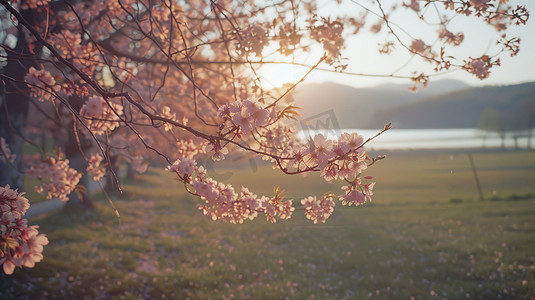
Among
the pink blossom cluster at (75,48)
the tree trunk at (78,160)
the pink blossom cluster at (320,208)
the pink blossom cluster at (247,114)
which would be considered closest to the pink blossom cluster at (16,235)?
the pink blossom cluster at (247,114)

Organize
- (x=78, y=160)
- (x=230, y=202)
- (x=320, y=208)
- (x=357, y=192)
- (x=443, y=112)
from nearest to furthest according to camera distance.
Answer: (x=357, y=192)
(x=230, y=202)
(x=320, y=208)
(x=78, y=160)
(x=443, y=112)

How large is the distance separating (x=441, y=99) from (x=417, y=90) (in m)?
163

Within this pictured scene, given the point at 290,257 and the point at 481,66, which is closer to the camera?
the point at 481,66

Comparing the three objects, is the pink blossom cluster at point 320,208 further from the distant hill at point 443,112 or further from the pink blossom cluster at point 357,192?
the distant hill at point 443,112

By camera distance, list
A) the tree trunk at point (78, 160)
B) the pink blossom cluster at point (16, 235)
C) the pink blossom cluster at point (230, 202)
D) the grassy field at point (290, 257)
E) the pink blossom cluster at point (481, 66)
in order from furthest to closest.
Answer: the tree trunk at point (78, 160)
the grassy field at point (290, 257)
the pink blossom cluster at point (481, 66)
the pink blossom cluster at point (230, 202)
the pink blossom cluster at point (16, 235)

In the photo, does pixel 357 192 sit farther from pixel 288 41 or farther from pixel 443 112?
pixel 443 112

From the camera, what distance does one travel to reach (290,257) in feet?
27.3

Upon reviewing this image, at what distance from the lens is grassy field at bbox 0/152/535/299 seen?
620 cm

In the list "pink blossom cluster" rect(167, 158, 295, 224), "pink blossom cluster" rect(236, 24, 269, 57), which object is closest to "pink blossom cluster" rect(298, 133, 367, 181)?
"pink blossom cluster" rect(167, 158, 295, 224)

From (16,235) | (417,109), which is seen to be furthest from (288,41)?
(417,109)

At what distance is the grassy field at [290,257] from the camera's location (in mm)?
6199

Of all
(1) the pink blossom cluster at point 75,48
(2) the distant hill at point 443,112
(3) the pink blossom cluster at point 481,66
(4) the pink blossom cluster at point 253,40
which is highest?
(2) the distant hill at point 443,112

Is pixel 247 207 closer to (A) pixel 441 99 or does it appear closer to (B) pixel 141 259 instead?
(B) pixel 141 259

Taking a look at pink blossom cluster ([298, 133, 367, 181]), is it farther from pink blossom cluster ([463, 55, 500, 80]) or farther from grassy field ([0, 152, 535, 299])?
grassy field ([0, 152, 535, 299])
